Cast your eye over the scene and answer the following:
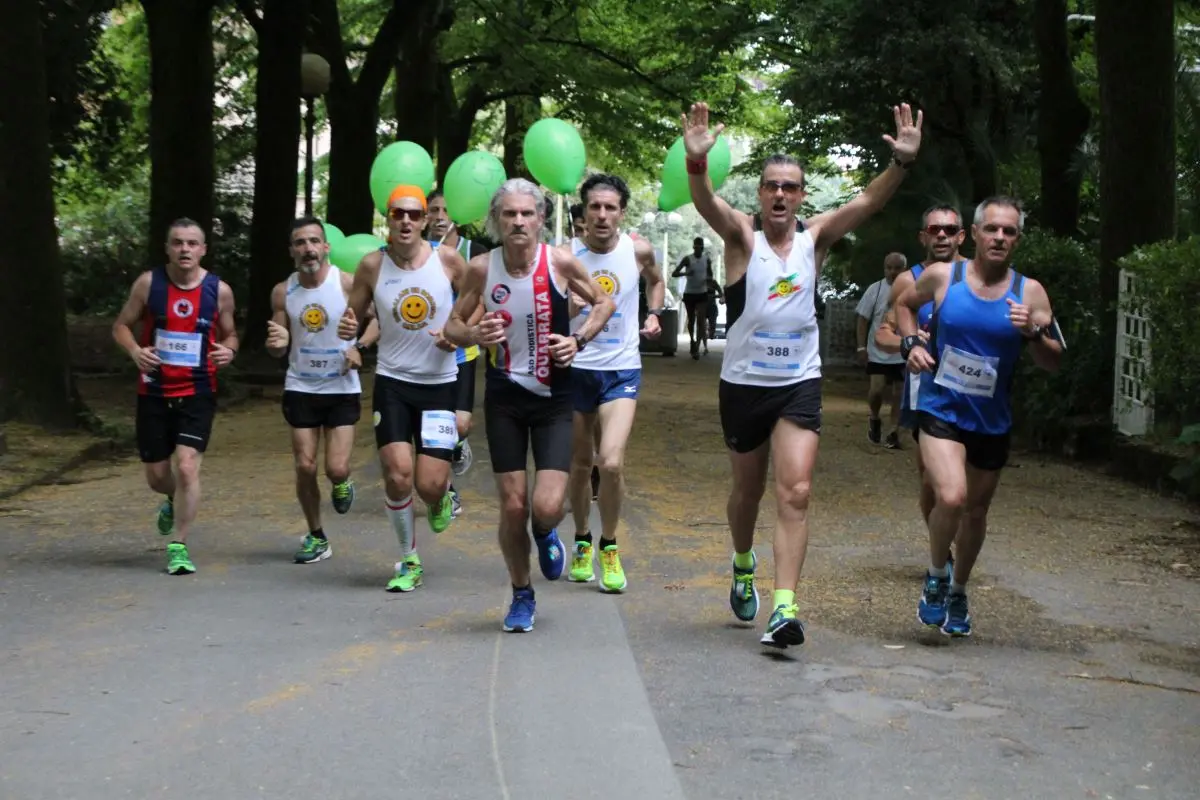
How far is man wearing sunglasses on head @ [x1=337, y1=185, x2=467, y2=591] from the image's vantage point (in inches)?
383

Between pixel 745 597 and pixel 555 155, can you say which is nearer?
pixel 745 597

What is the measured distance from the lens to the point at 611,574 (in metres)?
9.55

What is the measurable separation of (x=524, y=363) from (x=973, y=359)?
6.54ft

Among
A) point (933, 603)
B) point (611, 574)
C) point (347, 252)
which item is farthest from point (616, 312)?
point (933, 603)

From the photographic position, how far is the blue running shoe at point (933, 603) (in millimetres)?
8422

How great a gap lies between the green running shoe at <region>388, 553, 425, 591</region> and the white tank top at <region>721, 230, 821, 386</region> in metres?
2.42

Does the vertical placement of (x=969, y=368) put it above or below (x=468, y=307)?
below

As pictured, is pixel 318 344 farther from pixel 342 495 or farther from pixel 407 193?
pixel 407 193

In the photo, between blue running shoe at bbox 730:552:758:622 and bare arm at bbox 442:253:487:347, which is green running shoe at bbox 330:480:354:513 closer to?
bare arm at bbox 442:253:487:347

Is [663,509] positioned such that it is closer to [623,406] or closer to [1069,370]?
[623,406]

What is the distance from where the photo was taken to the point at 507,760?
6.08m

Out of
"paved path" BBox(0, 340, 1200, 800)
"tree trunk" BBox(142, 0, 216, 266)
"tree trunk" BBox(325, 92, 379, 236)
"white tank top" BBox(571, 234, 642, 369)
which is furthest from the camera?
"tree trunk" BBox(325, 92, 379, 236)

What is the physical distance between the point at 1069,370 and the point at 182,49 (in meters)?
11.8

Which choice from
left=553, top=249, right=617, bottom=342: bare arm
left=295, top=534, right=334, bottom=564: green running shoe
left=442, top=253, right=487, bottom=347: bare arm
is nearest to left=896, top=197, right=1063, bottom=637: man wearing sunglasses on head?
left=553, top=249, right=617, bottom=342: bare arm
